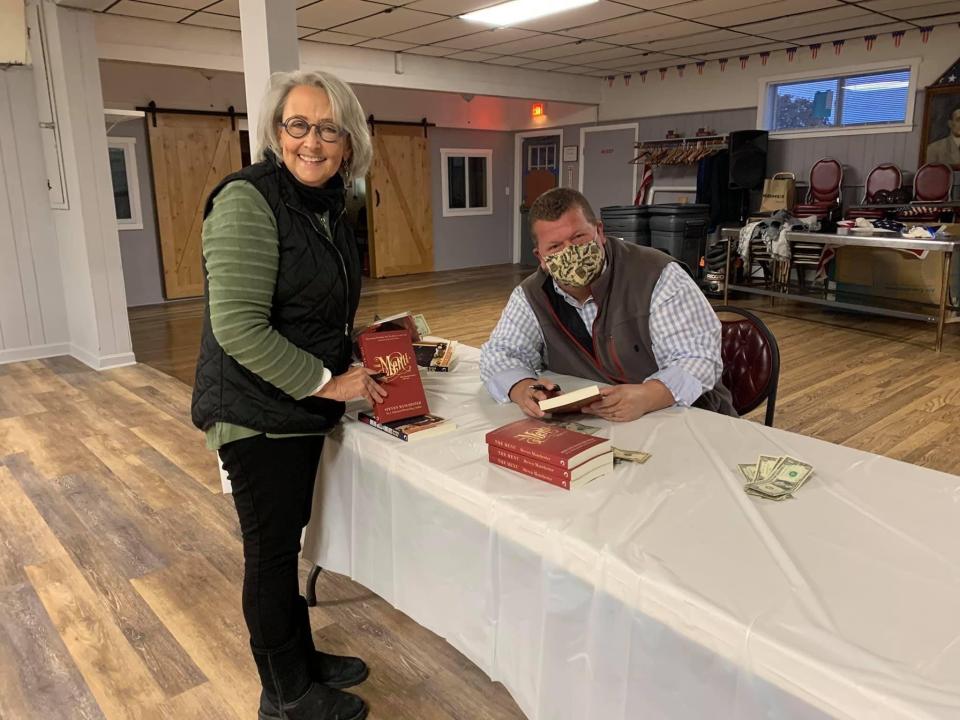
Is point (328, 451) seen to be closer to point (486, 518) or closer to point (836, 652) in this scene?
point (486, 518)

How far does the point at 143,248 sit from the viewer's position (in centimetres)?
834

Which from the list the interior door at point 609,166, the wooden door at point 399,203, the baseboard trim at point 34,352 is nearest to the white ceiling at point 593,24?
the interior door at point 609,166

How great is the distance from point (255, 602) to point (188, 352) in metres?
4.76

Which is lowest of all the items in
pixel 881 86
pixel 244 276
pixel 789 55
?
pixel 244 276

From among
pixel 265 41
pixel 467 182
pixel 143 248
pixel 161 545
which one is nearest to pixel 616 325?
pixel 265 41

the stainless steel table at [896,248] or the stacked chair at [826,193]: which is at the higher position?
the stacked chair at [826,193]

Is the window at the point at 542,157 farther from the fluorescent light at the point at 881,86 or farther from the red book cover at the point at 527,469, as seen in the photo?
the red book cover at the point at 527,469

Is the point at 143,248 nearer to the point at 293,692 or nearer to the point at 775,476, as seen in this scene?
the point at 293,692

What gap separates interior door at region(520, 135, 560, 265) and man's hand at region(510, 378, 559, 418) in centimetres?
925

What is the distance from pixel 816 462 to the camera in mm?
1523

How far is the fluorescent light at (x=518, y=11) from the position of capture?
5.84 meters

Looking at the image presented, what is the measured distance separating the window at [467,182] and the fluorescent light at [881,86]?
5.40 metres

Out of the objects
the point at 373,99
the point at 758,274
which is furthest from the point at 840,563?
the point at 373,99

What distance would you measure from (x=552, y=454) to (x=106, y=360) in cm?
501
